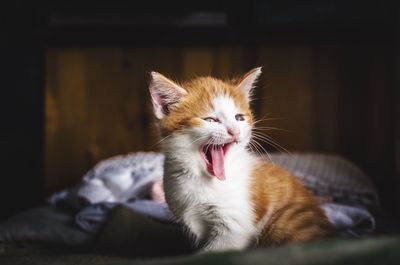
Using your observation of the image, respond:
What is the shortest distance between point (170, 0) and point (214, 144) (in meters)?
1.23

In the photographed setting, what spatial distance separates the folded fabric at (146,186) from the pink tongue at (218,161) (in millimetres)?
489

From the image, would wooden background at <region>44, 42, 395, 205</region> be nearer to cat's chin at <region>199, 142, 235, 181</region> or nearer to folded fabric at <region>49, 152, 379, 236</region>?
folded fabric at <region>49, 152, 379, 236</region>

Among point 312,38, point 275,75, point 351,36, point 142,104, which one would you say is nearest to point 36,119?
point 142,104

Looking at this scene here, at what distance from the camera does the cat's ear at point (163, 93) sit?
1022mm

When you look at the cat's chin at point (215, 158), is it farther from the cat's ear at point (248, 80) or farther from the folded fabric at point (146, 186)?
the folded fabric at point (146, 186)

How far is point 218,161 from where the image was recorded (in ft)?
3.40

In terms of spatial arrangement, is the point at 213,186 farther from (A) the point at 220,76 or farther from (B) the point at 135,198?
(A) the point at 220,76

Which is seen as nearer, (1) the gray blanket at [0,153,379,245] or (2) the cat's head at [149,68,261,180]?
(2) the cat's head at [149,68,261,180]

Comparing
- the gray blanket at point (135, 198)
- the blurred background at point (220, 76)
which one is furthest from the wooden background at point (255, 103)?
the gray blanket at point (135, 198)

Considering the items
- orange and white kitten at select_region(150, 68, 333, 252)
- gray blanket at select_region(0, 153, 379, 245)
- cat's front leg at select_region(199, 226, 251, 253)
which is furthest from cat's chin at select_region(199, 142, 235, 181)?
gray blanket at select_region(0, 153, 379, 245)

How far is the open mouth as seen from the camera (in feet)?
3.36

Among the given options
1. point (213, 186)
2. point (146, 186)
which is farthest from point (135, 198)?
point (213, 186)

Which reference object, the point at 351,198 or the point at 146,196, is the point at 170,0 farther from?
the point at 351,198

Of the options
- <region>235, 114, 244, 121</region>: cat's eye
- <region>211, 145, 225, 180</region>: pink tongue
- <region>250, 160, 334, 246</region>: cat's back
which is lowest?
<region>250, 160, 334, 246</region>: cat's back
